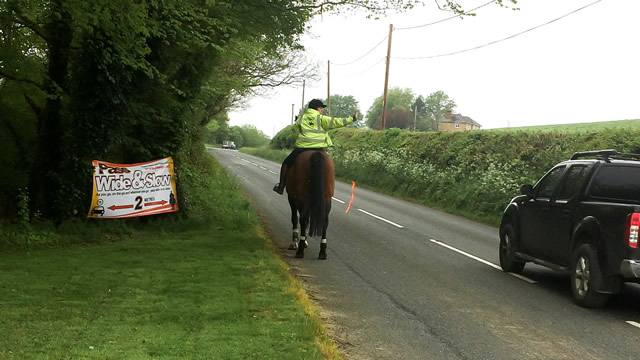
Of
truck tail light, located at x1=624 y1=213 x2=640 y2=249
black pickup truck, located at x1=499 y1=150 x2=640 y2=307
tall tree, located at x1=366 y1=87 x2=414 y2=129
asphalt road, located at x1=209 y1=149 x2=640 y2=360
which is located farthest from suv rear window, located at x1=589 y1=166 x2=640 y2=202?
tall tree, located at x1=366 y1=87 x2=414 y2=129

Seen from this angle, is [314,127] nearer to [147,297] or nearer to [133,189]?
[147,297]

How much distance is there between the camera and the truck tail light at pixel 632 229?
25.0ft

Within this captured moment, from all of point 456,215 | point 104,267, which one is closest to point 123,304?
point 104,267

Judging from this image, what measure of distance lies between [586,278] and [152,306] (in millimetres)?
5362

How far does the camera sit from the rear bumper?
754 cm

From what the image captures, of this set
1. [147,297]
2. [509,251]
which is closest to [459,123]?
[509,251]

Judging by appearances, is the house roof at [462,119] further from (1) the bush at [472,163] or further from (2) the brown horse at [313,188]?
(2) the brown horse at [313,188]

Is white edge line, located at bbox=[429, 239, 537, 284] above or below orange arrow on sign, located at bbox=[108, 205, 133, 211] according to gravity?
below

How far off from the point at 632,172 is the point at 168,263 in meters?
6.92

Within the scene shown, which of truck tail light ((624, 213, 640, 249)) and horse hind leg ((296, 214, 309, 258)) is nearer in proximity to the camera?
truck tail light ((624, 213, 640, 249))

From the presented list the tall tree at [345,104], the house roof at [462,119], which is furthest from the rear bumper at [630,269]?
the tall tree at [345,104]

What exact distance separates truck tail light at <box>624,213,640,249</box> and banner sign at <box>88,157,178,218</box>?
1033 centimetres

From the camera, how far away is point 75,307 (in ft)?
23.9

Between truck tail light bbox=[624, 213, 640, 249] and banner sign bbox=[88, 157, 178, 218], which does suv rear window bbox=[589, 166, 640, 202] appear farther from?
banner sign bbox=[88, 157, 178, 218]
